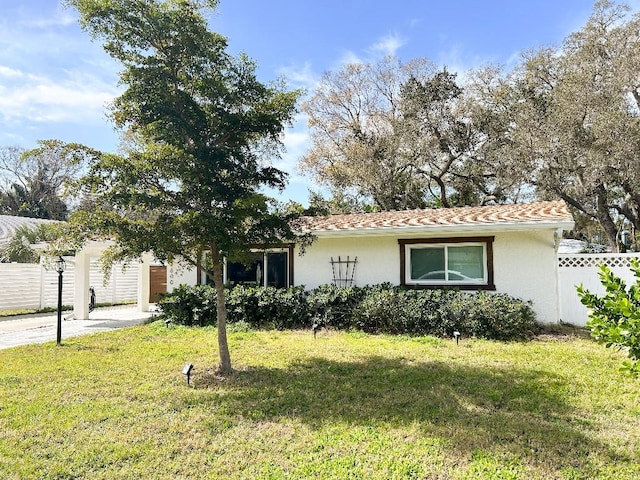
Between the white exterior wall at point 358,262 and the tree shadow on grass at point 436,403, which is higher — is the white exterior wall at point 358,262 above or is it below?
above

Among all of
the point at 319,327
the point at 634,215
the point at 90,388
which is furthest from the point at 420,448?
the point at 634,215

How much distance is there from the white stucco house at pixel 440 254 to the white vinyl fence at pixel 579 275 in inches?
25.8

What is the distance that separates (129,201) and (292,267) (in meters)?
7.10

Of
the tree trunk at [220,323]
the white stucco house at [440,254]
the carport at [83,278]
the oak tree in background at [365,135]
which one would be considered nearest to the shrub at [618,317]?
the tree trunk at [220,323]

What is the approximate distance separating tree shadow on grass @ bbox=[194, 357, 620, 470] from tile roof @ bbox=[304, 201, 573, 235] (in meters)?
4.26

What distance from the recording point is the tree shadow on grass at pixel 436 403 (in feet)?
13.6

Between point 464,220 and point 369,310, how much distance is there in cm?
335

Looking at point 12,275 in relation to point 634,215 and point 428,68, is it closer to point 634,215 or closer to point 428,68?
point 428,68

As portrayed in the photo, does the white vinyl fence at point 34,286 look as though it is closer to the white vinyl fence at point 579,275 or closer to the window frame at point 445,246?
the window frame at point 445,246

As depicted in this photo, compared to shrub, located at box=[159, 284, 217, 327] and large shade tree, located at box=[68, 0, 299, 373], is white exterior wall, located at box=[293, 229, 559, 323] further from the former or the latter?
large shade tree, located at box=[68, 0, 299, 373]

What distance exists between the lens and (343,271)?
12.3 m

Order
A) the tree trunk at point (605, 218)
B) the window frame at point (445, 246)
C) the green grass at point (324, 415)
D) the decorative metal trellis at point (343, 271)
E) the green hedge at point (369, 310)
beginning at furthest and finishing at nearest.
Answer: the tree trunk at point (605, 218)
the decorative metal trellis at point (343, 271)
the window frame at point (445, 246)
the green hedge at point (369, 310)
the green grass at point (324, 415)

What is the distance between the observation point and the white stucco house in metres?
10.6

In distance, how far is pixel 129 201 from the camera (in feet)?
20.4
